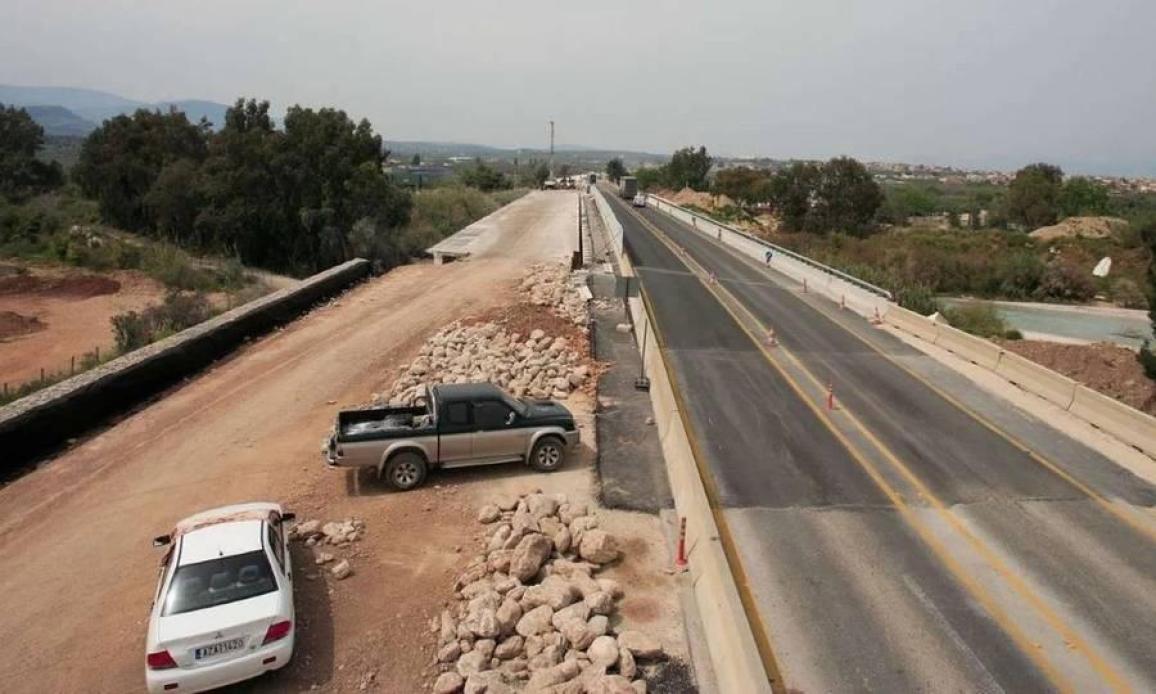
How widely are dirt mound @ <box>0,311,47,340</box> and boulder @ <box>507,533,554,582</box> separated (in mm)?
29661

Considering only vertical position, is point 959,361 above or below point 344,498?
above

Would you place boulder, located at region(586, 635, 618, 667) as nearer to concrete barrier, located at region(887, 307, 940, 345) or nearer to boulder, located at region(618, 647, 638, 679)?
boulder, located at region(618, 647, 638, 679)

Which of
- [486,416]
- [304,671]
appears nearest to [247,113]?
[486,416]

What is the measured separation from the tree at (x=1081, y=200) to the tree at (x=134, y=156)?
371 feet

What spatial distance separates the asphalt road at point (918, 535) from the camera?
26.4 feet

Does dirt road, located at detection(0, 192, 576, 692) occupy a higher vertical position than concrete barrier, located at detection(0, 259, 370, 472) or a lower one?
lower

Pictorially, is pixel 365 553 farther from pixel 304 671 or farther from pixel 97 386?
pixel 97 386

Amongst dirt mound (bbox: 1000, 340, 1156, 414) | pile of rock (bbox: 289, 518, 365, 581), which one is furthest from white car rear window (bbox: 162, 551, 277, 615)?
dirt mound (bbox: 1000, 340, 1156, 414)

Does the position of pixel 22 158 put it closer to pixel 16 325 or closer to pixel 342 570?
pixel 16 325

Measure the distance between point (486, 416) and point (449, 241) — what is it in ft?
102

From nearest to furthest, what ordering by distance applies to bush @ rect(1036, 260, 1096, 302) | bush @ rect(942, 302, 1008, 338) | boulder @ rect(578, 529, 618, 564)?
boulder @ rect(578, 529, 618, 564)
bush @ rect(942, 302, 1008, 338)
bush @ rect(1036, 260, 1096, 302)

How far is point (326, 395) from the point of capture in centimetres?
1742

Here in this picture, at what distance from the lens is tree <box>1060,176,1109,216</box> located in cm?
10625

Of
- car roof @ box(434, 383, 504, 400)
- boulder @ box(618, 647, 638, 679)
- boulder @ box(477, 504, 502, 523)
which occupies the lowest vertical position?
boulder @ box(477, 504, 502, 523)
